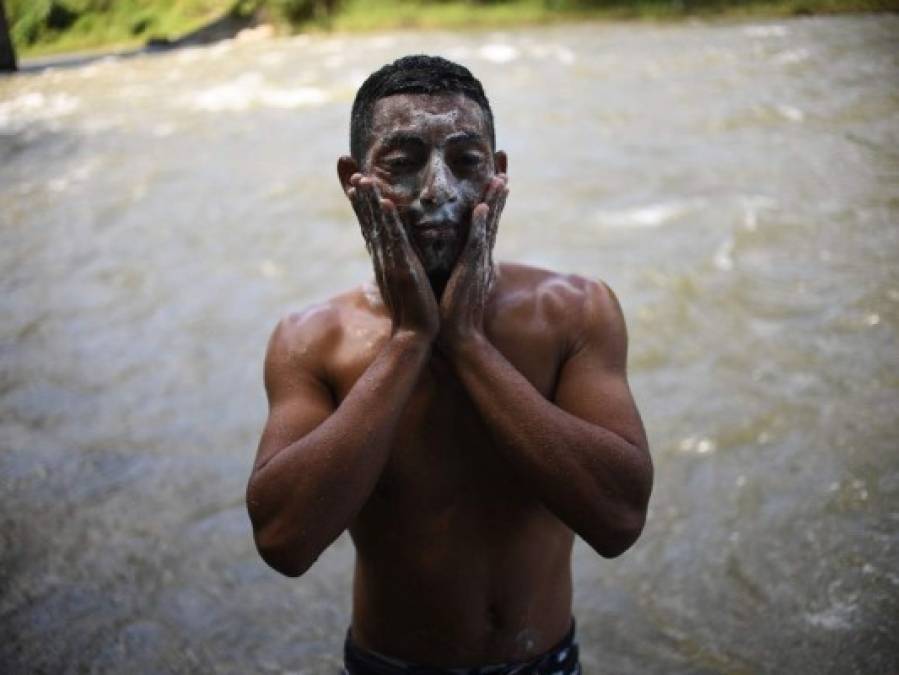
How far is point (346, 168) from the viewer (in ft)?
5.36

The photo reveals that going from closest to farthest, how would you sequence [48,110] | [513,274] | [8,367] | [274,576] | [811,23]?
1. [513,274]
2. [274,576]
3. [8,367]
4. [48,110]
5. [811,23]

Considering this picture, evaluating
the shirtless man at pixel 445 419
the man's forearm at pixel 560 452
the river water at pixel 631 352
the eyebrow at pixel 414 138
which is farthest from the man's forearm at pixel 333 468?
the river water at pixel 631 352

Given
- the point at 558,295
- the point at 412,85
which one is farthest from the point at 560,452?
the point at 412,85

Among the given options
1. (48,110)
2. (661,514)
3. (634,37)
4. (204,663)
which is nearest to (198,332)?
(204,663)

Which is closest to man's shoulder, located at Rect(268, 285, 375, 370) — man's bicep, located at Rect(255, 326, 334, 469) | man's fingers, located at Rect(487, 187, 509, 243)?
man's bicep, located at Rect(255, 326, 334, 469)

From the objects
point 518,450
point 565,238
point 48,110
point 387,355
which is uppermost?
point 387,355

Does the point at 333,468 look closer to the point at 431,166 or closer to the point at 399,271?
the point at 399,271

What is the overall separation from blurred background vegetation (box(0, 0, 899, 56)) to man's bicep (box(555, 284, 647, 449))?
14.1 metres

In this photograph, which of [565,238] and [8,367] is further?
[565,238]

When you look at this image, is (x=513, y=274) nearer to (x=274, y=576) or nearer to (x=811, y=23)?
(x=274, y=576)

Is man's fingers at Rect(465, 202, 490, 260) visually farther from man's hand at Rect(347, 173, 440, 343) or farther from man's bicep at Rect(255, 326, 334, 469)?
man's bicep at Rect(255, 326, 334, 469)

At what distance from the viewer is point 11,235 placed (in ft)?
23.6

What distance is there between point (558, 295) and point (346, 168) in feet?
1.65

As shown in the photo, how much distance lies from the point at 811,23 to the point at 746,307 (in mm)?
10063
